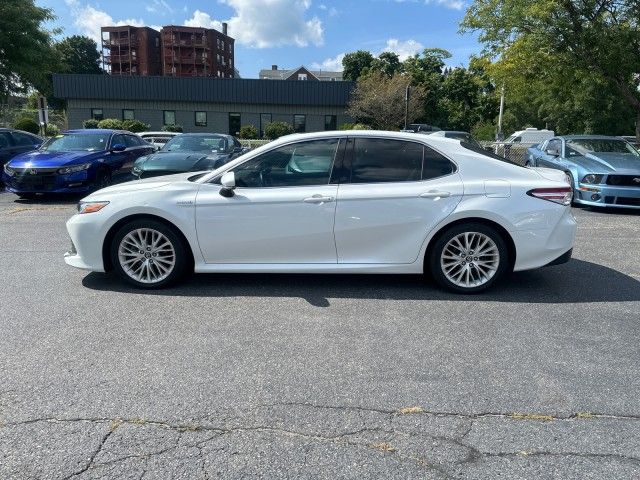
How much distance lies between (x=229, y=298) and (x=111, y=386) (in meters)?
1.75

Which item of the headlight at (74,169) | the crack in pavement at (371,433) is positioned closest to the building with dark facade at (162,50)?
the headlight at (74,169)

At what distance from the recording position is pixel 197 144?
12.5 m

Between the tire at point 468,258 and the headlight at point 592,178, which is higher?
the headlight at point 592,178

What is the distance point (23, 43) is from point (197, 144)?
18.4 m

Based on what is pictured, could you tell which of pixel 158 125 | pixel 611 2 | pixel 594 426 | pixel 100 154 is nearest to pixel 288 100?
pixel 158 125

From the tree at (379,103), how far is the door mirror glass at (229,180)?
1253 inches

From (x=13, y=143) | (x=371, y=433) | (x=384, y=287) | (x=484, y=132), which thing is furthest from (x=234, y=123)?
(x=371, y=433)

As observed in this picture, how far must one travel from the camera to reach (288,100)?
37.8 m

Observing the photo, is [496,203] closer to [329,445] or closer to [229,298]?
[229,298]

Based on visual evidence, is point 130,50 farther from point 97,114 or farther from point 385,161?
point 385,161

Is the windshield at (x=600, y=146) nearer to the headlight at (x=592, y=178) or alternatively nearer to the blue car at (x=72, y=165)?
the headlight at (x=592, y=178)

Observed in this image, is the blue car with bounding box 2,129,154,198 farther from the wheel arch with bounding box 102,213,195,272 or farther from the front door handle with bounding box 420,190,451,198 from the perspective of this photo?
the front door handle with bounding box 420,190,451,198

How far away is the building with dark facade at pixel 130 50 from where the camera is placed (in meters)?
82.0

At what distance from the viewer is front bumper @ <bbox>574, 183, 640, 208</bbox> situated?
9820 mm
